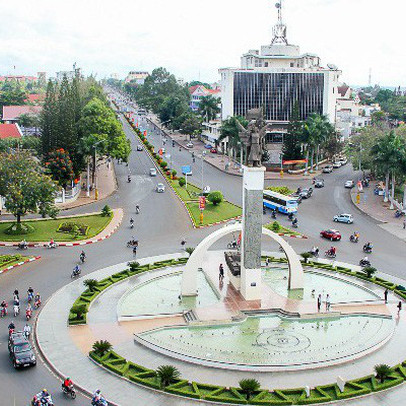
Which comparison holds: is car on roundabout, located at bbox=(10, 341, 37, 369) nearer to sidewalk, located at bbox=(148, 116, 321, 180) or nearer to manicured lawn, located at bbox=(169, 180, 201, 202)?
manicured lawn, located at bbox=(169, 180, 201, 202)

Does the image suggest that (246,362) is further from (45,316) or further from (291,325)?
(45,316)

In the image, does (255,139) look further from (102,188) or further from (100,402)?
(102,188)

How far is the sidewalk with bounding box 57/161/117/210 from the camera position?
60763mm

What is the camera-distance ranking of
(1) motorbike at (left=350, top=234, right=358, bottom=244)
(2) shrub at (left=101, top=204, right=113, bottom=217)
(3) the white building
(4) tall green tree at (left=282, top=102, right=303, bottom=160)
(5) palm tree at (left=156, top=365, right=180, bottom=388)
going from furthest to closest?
1. (3) the white building
2. (4) tall green tree at (left=282, top=102, right=303, bottom=160)
3. (2) shrub at (left=101, top=204, right=113, bottom=217)
4. (1) motorbike at (left=350, top=234, right=358, bottom=244)
5. (5) palm tree at (left=156, top=365, right=180, bottom=388)

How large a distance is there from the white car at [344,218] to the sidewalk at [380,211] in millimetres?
3037

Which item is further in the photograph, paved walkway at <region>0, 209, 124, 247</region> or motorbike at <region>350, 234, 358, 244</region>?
motorbike at <region>350, 234, 358, 244</region>

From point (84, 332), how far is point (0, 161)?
23.5 m

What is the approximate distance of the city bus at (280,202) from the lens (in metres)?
58.2

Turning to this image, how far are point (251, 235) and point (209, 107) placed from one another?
92036mm

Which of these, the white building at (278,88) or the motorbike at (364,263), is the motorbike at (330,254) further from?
the white building at (278,88)

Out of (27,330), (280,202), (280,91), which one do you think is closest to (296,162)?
(280,91)

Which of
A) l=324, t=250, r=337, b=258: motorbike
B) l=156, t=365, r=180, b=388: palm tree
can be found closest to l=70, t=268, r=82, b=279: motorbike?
l=156, t=365, r=180, b=388: palm tree

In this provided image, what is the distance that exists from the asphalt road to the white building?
20400 millimetres

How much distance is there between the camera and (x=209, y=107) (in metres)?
123
